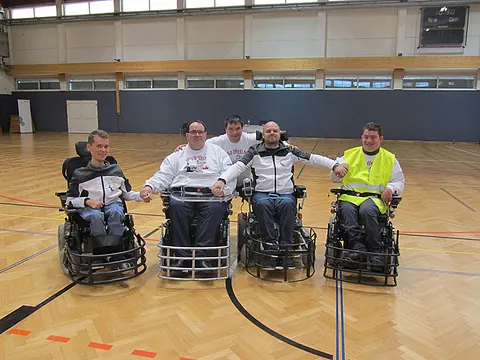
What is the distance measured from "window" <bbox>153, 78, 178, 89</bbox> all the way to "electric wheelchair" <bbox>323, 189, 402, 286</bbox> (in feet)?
56.7

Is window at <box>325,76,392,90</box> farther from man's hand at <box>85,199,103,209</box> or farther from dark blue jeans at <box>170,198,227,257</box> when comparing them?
man's hand at <box>85,199,103,209</box>

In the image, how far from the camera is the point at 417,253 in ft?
13.0

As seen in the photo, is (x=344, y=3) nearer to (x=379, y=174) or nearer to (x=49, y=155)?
(x=49, y=155)

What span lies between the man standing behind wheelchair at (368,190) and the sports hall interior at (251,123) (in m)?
0.38

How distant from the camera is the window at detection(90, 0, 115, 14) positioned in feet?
64.0

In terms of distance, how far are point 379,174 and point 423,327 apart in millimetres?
1380

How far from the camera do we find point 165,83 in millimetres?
19703

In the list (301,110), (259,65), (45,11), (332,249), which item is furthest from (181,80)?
(332,249)

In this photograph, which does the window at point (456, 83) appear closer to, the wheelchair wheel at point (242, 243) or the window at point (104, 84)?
the window at point (104, 84)

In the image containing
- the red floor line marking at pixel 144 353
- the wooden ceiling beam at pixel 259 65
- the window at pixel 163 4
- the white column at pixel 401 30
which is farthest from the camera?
the window at pixel 163 4

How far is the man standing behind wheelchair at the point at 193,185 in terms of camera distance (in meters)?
3.29

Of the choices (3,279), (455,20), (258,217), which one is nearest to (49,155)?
(3,279)

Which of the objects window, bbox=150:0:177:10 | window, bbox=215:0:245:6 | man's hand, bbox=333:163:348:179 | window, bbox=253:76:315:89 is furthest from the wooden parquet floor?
window, bbox=150:0:177:10

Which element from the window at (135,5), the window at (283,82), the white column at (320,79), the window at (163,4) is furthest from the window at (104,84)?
the white column at (320,79)
